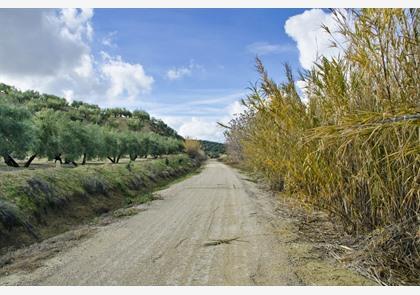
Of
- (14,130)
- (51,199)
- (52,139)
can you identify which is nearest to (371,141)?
(51,199)

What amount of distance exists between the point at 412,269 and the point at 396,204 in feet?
3.13

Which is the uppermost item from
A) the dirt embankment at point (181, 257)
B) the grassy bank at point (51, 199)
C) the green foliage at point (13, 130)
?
the green foliage at point (13, 130)

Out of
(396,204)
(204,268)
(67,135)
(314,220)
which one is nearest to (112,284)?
(204,268)

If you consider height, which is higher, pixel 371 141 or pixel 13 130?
pixel 13 130

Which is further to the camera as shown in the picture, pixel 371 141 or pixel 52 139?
pixel 52 139

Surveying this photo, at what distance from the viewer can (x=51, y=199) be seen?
561 inches

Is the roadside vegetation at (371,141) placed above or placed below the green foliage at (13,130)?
below

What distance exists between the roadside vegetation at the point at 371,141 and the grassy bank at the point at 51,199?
24.3 feet

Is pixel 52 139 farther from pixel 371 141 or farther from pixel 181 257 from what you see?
pixel 371 141

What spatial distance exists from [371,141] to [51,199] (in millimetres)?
11344

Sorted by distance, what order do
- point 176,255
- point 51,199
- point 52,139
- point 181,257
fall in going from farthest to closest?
1. point 52,139
2. point 51,199
3. point 176,255
4. point 181,257

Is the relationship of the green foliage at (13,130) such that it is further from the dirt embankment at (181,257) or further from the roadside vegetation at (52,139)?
the dirt embankment at (181,257)

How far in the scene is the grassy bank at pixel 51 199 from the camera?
1115 cm

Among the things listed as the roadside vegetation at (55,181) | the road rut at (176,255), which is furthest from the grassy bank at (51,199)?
the road rut at (176,255)
